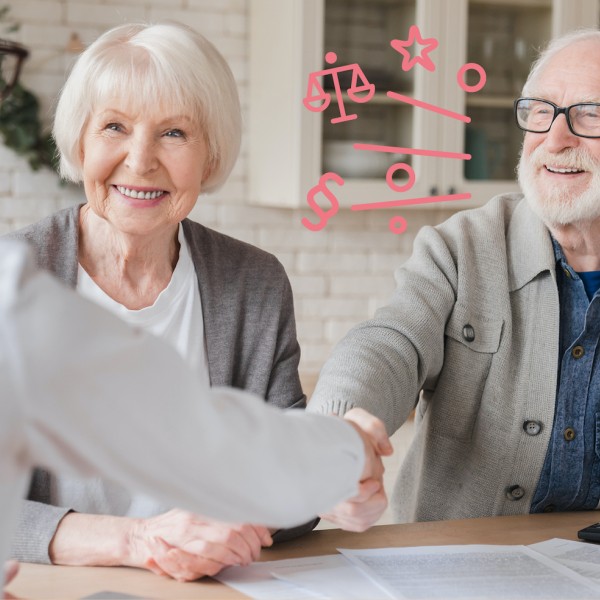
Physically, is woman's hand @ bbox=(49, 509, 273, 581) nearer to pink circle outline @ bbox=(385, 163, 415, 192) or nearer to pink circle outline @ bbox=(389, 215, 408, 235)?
pink circle outline @ bbox=(385, 163, 415, 192)

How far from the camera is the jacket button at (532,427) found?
181 cm

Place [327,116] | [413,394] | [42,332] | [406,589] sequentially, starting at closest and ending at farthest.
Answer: [42,332] < [406,589] < [413,394] < [327,116]

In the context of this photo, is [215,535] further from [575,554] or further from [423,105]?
[423,105]

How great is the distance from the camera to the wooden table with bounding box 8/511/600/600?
1268 millimetres

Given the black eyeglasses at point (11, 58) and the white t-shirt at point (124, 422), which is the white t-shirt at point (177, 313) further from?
the white t-shirt at point (124, 422)

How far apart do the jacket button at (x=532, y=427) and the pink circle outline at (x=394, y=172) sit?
174 centimetres

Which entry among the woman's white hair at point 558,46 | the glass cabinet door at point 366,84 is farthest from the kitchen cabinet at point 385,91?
the woman's white hair at point 558,46

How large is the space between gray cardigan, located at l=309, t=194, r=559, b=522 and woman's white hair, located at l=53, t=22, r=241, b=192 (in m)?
0.49

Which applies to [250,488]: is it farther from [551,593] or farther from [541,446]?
[541,446]

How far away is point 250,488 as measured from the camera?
75 centimetres

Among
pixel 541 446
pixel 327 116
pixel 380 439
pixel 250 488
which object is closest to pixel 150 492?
pixel 250 488

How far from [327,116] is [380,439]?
7.33 ft
